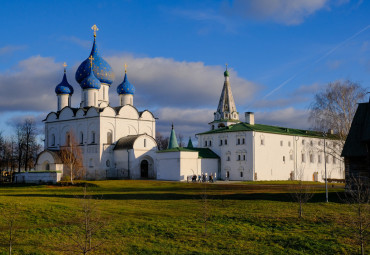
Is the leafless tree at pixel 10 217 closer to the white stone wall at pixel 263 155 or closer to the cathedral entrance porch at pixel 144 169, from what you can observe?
the cathedral entrance porch at pixel 144 169

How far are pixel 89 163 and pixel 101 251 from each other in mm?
36423

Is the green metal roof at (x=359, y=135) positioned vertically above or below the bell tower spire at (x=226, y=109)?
below

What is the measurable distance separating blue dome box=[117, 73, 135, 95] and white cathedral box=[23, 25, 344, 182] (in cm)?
12

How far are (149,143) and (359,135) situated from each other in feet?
89.1

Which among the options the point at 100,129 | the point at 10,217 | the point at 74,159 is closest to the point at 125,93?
the point at 100,129

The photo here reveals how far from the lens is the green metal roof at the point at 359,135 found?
915 inches

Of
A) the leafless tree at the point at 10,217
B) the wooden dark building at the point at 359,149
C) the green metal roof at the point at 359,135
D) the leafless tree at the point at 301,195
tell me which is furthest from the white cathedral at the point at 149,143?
the leafless tree at the point at 10,217

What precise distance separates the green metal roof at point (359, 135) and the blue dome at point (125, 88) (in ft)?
104

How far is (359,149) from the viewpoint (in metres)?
23.5

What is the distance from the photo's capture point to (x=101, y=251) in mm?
11453

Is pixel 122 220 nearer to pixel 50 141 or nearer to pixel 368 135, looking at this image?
pixel 368 135

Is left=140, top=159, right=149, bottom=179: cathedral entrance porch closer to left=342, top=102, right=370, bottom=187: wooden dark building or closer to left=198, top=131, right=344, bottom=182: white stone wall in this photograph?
left=198, top=131, right=344, bottom=182: white stone wall

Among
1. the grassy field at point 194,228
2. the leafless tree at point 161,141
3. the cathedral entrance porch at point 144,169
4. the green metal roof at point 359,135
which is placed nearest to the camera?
the grassy field at point 194,228

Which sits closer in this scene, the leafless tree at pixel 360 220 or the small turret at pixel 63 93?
the leafless tree at pixel 360 220
